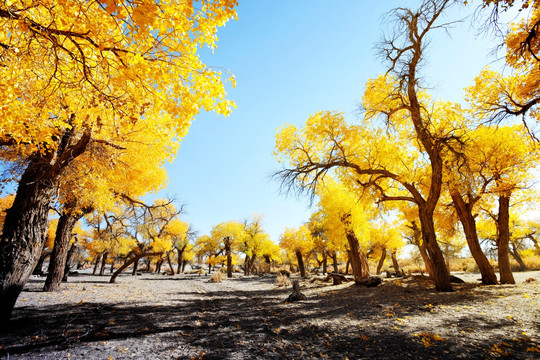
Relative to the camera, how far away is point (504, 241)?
410 inches

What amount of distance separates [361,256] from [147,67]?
1547cm

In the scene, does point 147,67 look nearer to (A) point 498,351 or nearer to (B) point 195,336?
(B) point 195,336

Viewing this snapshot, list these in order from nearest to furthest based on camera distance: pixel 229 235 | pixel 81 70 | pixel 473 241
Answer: pixel 81 70 < pixel 473 241 < pixel 229 235

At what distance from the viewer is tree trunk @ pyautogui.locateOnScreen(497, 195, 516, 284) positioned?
1028cm

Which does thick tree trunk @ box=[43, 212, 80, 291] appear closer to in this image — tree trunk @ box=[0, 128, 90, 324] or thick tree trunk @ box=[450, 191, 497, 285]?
tree trunk @ box=[0, 128, 90, 324]

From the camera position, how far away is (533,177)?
9.95 meters

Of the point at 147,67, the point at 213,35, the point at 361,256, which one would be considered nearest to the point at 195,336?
the point at 147,67

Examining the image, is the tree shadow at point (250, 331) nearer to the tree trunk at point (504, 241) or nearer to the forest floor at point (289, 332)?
the forest floor at point (289, 332)

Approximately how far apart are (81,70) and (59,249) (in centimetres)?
963

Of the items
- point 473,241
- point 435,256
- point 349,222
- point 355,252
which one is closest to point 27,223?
point 435,256

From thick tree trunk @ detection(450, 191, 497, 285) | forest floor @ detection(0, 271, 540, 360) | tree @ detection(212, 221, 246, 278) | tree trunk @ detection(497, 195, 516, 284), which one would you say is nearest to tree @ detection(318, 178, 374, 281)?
thick tree trunk @ detection(450, 191, 497, 285)

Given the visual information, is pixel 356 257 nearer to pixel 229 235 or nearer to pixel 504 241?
pixel 504 241

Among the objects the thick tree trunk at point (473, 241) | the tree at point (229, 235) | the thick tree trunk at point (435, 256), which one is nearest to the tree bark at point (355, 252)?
the thick tree trunk at point (473, 241)

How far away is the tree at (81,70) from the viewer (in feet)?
8.90
